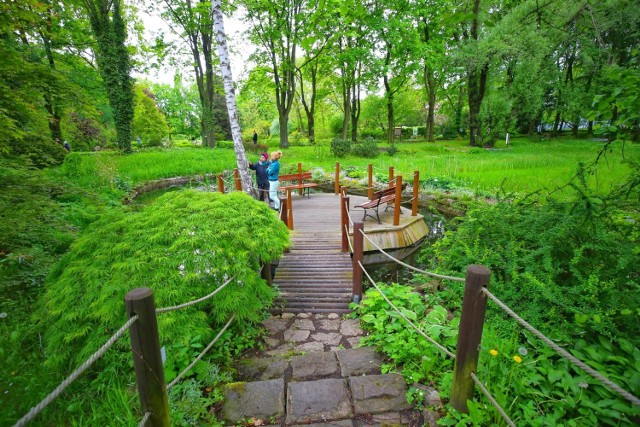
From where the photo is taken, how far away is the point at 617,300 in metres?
2.37

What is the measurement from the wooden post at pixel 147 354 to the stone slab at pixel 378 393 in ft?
4.42

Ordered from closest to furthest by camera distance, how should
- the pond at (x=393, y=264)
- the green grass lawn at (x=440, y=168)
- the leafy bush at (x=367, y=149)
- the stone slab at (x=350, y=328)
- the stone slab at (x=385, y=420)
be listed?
1. the stone slab at (x=385, y=420)
2. the stone slab at (x=350, y=328)
3. the pond at (x=393, y=264)
4. the green grass lawn at (x=440, y=168)
5. the leafy bush at (x=367, y=149)

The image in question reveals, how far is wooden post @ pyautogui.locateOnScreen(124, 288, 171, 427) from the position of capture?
1.55 m

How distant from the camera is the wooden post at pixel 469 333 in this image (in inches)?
72.7

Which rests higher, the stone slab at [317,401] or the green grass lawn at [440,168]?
the green grass lawn at [440,168]

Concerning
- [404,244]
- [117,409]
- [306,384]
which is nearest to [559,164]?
[404,244]

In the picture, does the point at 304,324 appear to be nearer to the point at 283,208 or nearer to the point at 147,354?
the point at 147,354

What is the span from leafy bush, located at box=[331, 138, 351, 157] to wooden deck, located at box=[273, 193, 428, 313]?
35.6 ft

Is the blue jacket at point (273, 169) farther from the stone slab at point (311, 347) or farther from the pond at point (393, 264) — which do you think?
the stone slab at point (311, 347)

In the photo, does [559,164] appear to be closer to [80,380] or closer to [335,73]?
[80,380]

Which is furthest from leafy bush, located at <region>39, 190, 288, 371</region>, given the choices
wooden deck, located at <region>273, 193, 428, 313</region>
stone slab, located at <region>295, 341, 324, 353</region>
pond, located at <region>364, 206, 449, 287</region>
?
pond, located at <region>364, 206, 449, 287</region>

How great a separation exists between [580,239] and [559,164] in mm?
11711

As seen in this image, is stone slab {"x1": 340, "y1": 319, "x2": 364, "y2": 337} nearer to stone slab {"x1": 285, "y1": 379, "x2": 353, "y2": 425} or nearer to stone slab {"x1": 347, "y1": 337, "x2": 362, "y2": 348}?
stone slab {"x1": 347, "y1": 337, "x2": 362, "y2": 348}

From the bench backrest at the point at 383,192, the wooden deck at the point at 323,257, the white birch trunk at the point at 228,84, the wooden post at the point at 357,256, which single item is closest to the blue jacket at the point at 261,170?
the white birch trunk at the point at 228,84
